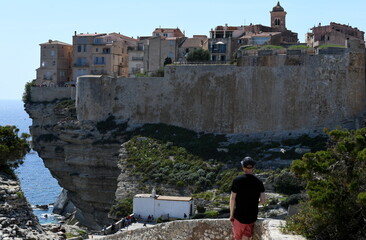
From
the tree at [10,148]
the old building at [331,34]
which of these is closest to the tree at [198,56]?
the old building at [331,34]

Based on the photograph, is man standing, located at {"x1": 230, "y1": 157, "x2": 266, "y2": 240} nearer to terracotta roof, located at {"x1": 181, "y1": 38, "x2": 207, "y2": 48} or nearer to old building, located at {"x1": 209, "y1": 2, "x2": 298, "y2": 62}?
old building, located at {"x1": 209, "y1": 2, "x2": 298, "y2": 62}

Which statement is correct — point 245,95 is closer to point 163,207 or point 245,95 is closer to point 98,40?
point 163,207

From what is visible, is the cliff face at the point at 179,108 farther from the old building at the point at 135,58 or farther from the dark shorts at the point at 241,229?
the dark shorts at the point at 241,229

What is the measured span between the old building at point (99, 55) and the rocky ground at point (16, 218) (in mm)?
30678

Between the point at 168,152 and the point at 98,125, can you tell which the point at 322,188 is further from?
the point at 98,125

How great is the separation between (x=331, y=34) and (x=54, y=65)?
2115 cm

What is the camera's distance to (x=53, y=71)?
55.1 m

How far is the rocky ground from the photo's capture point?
789 inches

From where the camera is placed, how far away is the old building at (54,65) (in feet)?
180

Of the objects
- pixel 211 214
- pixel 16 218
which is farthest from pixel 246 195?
pixel 211 214

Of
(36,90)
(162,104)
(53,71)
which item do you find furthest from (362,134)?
(53,71)

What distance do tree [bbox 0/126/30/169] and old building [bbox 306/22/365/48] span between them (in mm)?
22100

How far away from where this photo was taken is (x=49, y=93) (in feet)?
163

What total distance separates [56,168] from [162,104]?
907 centimetres
